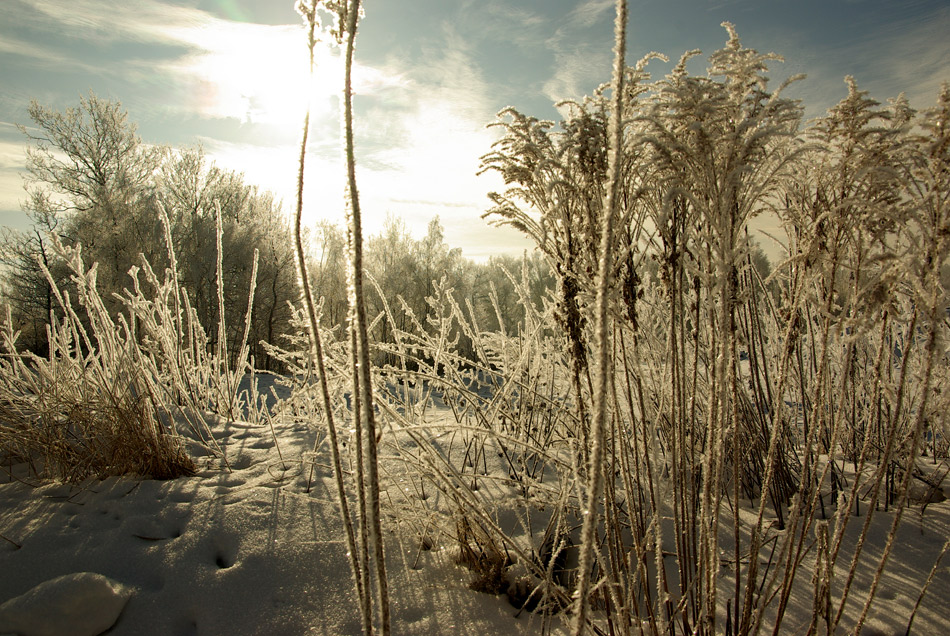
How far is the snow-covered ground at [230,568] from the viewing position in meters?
1.52

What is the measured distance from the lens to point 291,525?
1978 mm

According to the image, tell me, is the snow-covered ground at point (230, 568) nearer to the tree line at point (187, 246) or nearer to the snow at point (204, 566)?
the snow at point (204, 566)

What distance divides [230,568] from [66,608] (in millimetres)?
464

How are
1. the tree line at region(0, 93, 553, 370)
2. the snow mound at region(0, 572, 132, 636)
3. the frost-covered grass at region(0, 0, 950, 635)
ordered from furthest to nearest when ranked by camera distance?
the tree line at region(0, 93, 553, 370) → the snow mound at region(0, 572, 132, 636) → the frost-covered grass at region(0, 0, 950, 635)

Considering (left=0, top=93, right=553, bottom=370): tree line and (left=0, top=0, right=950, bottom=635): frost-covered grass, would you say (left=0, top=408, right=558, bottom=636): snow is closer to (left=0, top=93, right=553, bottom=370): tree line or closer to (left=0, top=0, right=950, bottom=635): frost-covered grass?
(left=0, top=0, right=950, bottom=635): frost-covered grass

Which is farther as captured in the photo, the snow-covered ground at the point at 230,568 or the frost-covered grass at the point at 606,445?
the snow-covered ground at the point at 230,568

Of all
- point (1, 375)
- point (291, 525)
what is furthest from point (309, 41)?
point (1, 375)

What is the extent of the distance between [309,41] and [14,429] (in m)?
3.08

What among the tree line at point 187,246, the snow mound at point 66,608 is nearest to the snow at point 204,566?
the snow mound at point 66,608

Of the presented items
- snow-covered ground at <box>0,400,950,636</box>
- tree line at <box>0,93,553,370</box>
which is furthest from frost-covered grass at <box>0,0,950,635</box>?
tree line at <box>0,93,553,370</box>

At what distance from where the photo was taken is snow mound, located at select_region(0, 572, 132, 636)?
1.45 meters

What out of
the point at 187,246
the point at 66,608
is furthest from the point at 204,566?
the point at 187,246

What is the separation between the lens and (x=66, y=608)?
148 cm

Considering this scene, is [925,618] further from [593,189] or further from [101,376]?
[101,376]
